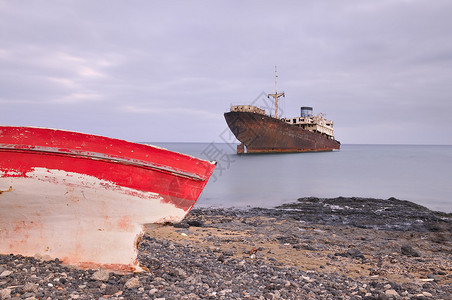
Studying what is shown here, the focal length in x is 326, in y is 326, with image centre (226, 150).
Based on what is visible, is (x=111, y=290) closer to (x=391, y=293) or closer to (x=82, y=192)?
(x=82, y=192)

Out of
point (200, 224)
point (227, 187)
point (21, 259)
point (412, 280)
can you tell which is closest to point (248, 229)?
A: point (200, 224)

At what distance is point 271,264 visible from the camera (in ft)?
17.1

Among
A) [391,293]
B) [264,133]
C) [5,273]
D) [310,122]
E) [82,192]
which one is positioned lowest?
[391,293]

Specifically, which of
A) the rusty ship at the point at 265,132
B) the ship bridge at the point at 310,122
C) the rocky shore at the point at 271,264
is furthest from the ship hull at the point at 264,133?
the rocky shore at the point at 271,264

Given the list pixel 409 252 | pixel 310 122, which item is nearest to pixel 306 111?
pixel 310 122

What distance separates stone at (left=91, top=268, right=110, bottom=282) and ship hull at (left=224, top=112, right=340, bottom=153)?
129ft

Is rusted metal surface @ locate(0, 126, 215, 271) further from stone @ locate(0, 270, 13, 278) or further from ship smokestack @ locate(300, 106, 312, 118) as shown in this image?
ship smokestack @ locate(300, 106, 312, 118)

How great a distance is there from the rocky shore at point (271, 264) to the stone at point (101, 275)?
0.01m

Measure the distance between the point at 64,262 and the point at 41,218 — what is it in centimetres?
62

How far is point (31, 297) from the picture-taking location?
3.04m

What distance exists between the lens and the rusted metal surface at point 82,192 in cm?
387

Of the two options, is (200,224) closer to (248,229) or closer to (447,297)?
(248,229)

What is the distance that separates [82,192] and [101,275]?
1028 millimetres

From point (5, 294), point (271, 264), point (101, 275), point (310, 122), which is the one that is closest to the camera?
point (5, 294)
